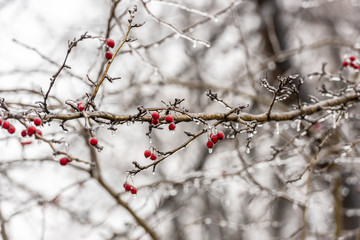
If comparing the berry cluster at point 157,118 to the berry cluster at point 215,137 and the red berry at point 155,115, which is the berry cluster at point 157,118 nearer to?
the red berry at point 155,115

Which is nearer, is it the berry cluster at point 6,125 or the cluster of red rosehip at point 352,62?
the berry cluster at point 6,125

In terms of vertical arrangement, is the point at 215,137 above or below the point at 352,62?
below

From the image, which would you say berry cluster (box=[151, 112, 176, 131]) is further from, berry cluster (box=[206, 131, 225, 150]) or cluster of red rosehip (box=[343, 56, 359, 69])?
cluster of red rosehip (box=[343, 56, 359, 69])

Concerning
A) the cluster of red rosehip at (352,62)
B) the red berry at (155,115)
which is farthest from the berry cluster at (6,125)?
the cluster of red rosehip at (352,62)

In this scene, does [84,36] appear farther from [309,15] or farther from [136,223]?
[309,15]

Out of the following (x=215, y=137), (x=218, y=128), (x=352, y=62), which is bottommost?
(x=215, y=137)

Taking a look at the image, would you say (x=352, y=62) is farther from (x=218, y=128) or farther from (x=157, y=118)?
(x=218, y=128)

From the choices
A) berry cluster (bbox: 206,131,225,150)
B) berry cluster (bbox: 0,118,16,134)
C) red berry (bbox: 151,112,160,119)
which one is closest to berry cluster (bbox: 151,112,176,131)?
red berry (bbox: 151,112,160,119)

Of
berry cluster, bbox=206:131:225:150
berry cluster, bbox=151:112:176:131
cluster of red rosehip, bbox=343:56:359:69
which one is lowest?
berry cluster, bbox=206:131:225:150

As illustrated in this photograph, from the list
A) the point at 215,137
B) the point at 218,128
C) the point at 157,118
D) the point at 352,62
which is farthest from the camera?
the point at 218,128

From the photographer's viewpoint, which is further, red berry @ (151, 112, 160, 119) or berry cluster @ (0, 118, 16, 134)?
red berry @ (151, 112, 160, 119)

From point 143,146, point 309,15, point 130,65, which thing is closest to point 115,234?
point 130,65

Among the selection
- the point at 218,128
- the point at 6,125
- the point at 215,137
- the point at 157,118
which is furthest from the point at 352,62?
the point at 218,128

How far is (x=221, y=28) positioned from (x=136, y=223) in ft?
17.5
